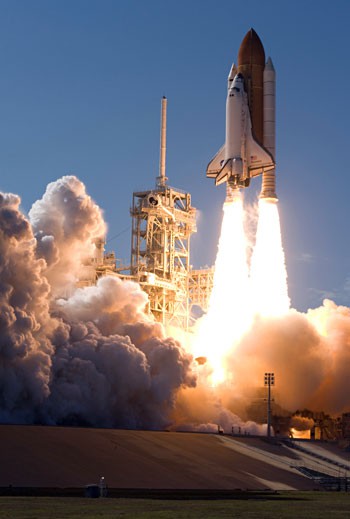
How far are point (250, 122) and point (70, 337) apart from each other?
2272cm

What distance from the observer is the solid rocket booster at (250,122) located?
8181 cm

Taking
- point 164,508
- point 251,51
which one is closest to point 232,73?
point 251,51

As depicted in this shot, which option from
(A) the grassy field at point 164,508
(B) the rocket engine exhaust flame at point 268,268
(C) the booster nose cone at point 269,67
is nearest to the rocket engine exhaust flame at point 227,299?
(B) the rocket engine exhaust flame at point 268,268

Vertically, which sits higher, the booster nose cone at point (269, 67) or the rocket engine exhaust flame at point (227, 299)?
the booster nose cone at point (269, 67)

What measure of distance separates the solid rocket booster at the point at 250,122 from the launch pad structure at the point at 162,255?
14.9m

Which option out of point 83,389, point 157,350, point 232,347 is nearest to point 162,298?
point 232,347

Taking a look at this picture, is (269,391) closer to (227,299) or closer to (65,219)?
(227,299)

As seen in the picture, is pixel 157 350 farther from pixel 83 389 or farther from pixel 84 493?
pixel 84 493

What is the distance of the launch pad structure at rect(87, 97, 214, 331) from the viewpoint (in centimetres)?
9612

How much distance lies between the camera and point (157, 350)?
258 ft

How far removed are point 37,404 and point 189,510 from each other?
1228 inches

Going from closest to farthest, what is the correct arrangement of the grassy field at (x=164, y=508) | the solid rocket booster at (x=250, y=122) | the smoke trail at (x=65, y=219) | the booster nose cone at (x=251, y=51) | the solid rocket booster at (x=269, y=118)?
the grassy field at (x=164, y=508) → the smoke trail at (x=65, y=219) → the solid rocket booster at (x=250, y=122) → the solid rocket booster at (x=269, y=118) → the booster nose cone at (x=251, y=51)

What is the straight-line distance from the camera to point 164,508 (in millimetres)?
39250

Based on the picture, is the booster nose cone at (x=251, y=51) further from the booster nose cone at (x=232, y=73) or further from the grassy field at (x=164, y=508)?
the grassy field at (x=164, y=508)
